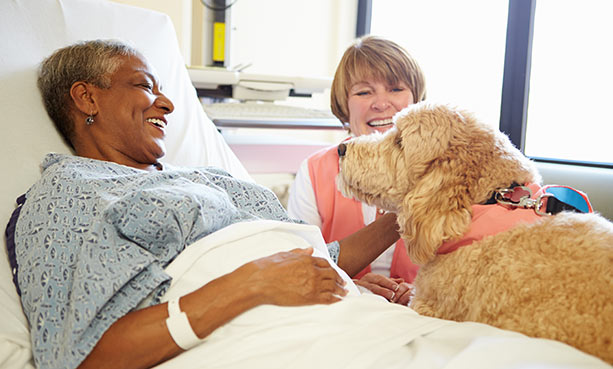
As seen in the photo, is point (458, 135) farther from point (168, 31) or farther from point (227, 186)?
point (168, 31)

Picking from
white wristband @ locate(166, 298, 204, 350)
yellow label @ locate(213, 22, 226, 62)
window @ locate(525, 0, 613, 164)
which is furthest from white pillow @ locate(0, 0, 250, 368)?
window @ locate(525, 0, 613, 164)

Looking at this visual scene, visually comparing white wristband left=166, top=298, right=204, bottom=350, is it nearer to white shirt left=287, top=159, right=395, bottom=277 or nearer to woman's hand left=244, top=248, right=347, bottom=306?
woman's hand left=244, top=248, right=347, bottom=306

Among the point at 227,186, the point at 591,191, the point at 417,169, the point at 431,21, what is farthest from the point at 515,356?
the point at 431,21

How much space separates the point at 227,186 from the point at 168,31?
1108 mm

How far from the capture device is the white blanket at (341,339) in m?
0.92

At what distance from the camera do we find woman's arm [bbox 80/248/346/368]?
3.27 ft

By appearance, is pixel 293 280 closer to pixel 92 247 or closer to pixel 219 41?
pixel 92 247

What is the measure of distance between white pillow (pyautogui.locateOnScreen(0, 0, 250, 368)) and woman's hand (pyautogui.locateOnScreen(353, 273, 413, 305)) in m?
0.78

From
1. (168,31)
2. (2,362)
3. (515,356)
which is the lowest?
(2,362)

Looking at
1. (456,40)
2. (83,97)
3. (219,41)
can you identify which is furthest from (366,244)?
(456,40)

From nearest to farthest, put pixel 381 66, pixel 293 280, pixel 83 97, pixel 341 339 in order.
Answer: pixel 341 339, pixel 293 280, pixel 83 97, pixel 381 66

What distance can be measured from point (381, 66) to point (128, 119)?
1020 millimetres

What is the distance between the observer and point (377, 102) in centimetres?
203

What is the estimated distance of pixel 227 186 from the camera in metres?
1.51
